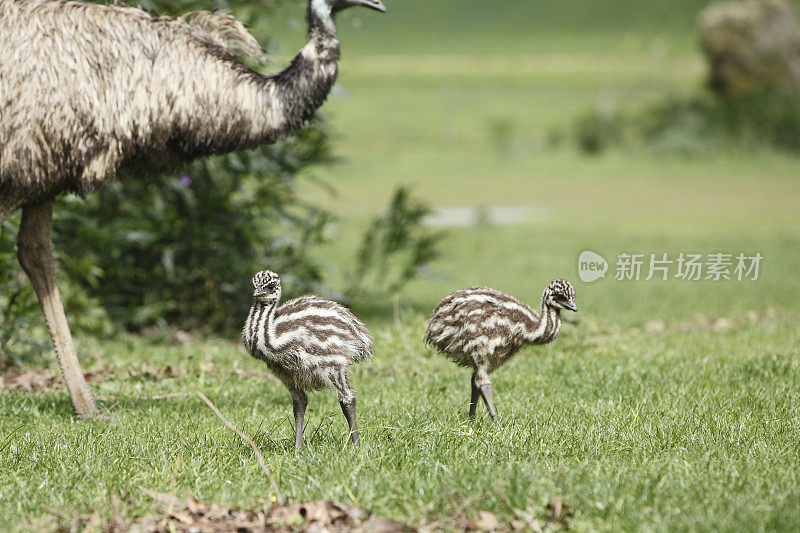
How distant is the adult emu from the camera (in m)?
6.45

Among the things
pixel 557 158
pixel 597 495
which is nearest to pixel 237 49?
pixel 597 495

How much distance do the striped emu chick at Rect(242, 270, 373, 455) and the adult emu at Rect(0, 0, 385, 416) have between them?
1519 mm

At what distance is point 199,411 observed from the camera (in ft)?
23.5

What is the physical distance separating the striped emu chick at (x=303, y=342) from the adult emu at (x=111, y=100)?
1519mm

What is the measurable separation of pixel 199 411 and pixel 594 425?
107 inches

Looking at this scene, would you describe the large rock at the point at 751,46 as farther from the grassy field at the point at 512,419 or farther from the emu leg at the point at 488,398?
the emu leg at the point at 488,398

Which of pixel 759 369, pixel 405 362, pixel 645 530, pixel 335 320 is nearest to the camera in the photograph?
pixel 645 530

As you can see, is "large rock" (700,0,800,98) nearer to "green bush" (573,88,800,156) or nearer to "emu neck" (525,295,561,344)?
"green bush" (573,88,800,156)

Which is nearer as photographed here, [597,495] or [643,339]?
[597,495]

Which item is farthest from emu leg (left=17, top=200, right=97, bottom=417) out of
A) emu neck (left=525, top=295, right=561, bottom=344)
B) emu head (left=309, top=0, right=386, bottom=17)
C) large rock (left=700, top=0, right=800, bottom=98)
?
large rock (left=700, top=0, right=800, bottom=98)

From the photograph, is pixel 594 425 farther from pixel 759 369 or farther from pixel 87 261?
pixel 87 261

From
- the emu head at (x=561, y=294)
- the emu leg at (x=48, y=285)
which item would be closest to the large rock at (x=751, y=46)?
the emu head at (x=561, y=294)

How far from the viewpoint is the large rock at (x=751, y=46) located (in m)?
34.9

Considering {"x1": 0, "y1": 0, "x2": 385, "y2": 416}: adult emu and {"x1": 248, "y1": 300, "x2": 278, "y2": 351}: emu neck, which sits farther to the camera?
{"x1": 0, "y1": 0, "x2": 385, "y2": 416}: adult emu
